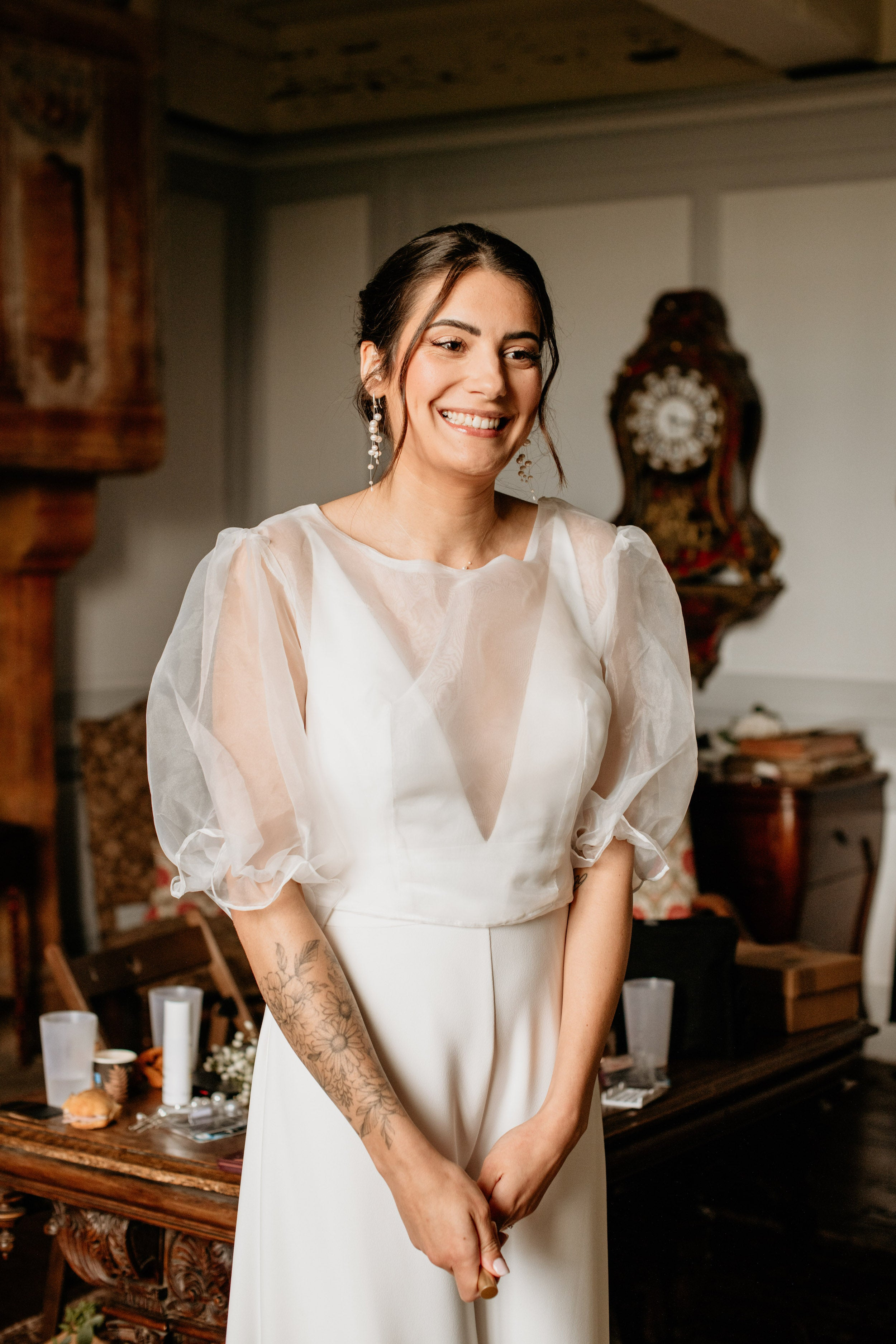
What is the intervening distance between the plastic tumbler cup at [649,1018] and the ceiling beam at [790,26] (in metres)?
3.11

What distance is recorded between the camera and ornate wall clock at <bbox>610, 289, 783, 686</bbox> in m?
5.58

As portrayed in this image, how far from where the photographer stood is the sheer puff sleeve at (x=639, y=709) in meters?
1.75

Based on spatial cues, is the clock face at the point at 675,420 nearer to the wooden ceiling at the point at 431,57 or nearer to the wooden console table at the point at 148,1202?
the wooden ceiling at the point at 431,57

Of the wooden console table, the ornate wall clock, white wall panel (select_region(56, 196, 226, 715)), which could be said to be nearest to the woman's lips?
the wooden console table

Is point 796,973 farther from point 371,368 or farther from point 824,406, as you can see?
point 824,406

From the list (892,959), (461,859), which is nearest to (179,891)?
(461,859)

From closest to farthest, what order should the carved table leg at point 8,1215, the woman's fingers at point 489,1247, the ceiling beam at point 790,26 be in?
the woman's fingers at point 489,1247
the carved table leg at point 8,1215
the ceiling beam at point 790,26

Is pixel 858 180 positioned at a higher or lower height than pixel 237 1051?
higher

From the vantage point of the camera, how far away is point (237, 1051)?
2.75m

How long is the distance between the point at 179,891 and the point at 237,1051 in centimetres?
120

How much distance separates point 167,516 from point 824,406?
8.79 ft

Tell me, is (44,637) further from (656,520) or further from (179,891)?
(179,891)

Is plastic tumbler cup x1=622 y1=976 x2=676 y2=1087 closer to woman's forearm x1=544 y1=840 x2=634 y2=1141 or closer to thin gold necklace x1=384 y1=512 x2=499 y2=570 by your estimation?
woman's forearm x1=544 y1=840 x2=634 y2=1141

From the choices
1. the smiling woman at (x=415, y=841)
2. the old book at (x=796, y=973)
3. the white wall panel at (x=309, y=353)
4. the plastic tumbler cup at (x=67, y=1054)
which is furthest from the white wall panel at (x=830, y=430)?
the smiling woman at (x=415, y=841)
